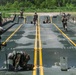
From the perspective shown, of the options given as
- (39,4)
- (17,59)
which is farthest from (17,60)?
(39,4)

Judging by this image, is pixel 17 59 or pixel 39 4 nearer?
pixel 17 59

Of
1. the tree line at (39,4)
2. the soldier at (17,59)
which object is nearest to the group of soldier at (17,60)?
the soldier at (17,59)

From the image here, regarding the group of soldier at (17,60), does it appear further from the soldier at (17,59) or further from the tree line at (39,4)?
the tree line at (39,4)

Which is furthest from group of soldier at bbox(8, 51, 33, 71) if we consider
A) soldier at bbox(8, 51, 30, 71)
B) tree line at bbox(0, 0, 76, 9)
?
tree line at bbox(0, 0, 76, 9)

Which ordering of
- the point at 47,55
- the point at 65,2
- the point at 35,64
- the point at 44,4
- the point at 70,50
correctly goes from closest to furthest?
1. the point at 35,64
2. the point at 47,55
3. the point at 70,50
4. the point at 44,4
5. the point at 65,2

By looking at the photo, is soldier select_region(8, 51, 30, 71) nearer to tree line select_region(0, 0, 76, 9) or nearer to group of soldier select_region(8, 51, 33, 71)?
group of soldier select_region(8, 51, 33, 71)

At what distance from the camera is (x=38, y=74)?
14617 mm

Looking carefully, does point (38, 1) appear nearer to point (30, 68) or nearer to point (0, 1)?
point (0, 1)

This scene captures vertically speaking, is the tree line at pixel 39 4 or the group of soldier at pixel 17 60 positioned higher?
the group of soldier at pixel 17 60

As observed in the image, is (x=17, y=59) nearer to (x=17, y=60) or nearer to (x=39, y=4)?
(x=17, y=60)

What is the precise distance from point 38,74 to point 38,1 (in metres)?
130

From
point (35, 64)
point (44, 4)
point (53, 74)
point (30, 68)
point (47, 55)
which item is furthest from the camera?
point (44, 4)

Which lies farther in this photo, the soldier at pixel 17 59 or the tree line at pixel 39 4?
the tree line at pixel 39 4

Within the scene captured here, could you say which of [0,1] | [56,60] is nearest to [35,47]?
[56,60]
